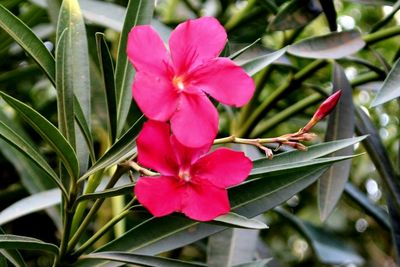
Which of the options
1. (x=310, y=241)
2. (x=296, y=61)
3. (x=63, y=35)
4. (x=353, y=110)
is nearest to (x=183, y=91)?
(x=63, y=35)

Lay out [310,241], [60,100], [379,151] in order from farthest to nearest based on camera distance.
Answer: [310,241]
[379,151]
[60,100]

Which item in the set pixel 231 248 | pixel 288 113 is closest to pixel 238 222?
pixel 231 248

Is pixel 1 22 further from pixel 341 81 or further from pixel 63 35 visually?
pixel 341 81

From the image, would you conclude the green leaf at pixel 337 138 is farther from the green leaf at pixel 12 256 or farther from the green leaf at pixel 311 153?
the green leaf at pixel 12 256

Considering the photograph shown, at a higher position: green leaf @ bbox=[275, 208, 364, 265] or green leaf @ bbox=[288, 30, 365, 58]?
green leaf @ bbox=[288, 30, 365, 58]

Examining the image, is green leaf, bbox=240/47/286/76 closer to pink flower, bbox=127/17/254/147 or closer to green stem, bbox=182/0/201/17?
pink flower, bbox=127/17/254/147

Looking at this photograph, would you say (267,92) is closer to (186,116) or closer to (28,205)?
(28,205)

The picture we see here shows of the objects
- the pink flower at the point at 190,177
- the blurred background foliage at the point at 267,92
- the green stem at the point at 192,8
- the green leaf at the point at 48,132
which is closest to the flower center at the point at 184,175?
the pink flower at the point at 190,177

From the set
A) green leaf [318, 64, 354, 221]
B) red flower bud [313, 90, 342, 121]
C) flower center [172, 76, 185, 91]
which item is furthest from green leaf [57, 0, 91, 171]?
green leaf [318, 64, 354, 221]
